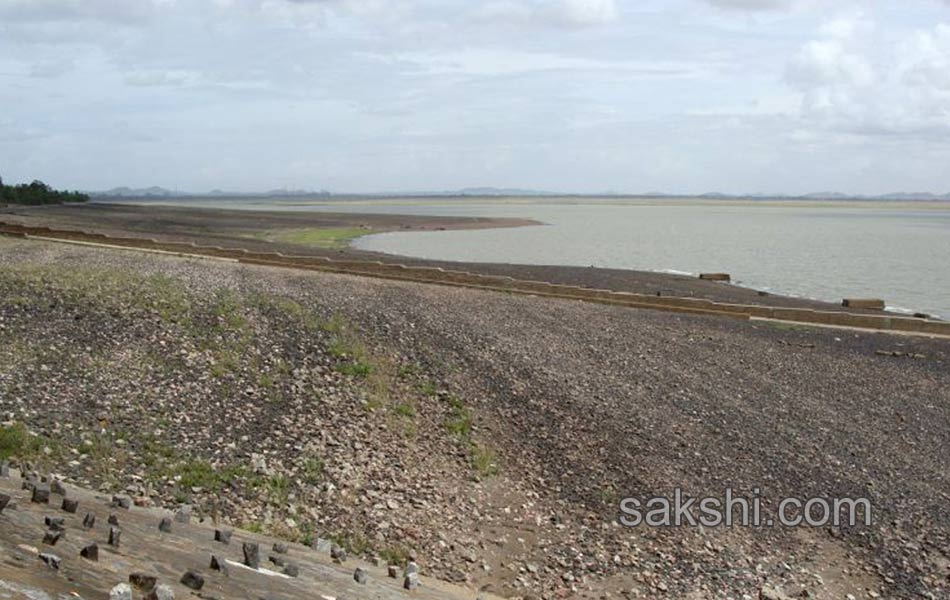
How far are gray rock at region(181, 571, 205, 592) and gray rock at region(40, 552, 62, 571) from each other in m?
0.76

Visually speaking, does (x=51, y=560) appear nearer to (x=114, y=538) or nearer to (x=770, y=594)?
(x=114, y=538)

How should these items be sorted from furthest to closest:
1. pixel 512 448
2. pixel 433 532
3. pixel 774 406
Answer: pixel 774 406, pixel 512 448, pixel 433 532

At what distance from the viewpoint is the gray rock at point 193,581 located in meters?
5.77

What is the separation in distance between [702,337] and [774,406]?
702 cm

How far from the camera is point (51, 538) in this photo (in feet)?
19.2

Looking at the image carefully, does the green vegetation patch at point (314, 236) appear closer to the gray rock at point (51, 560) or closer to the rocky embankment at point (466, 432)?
the rocky embankment at point (466, 432)

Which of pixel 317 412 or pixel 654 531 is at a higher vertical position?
pixel 317 412

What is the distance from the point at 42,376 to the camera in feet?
46.6

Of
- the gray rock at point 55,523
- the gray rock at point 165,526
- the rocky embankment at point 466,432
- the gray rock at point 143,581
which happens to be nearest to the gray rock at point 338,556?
the rocky embankment at point 466,432

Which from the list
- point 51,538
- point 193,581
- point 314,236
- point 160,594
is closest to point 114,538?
point 51,538

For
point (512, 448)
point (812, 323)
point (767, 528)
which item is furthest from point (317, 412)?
point (812, 323)

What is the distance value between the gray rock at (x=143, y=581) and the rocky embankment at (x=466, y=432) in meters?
5.10

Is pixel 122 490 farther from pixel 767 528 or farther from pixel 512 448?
pixel 767 528

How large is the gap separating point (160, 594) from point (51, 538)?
3.97ft
